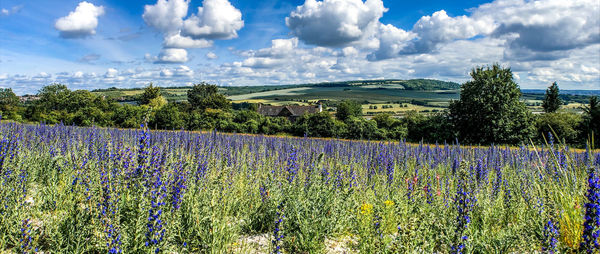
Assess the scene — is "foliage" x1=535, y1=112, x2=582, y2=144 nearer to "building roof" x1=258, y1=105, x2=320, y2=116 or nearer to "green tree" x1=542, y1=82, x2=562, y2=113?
"green tree" x1=542, y1=82, x2=562, y2=113

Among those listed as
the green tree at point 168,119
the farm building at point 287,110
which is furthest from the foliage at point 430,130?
the farm building at point 287,110

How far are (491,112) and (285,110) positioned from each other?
5197 centimetres

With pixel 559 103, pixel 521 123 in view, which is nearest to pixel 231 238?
pixel 521 123

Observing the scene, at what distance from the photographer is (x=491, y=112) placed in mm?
24406

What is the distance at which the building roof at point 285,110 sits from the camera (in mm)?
71438

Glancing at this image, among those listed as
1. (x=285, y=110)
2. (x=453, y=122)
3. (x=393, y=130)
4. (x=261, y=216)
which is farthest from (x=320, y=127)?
(x=285, y=110)

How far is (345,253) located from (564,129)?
2875 centimetres

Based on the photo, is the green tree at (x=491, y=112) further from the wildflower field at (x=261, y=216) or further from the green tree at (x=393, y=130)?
the wildflower field at (x=261, y=216)

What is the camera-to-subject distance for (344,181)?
189 inches

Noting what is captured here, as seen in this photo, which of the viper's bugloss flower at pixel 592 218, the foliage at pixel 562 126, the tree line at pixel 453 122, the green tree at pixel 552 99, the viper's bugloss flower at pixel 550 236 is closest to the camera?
the viper's bugloss flower at pixel 592 218

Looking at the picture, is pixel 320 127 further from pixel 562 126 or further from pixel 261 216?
pixel 562 126

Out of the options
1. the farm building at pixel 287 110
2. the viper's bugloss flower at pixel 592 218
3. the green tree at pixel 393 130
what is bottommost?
the farm building at pixel 287 110

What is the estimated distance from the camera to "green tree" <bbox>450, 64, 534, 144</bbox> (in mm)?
23984

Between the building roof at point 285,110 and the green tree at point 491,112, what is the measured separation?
46114mm
